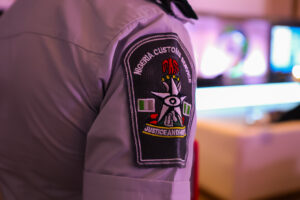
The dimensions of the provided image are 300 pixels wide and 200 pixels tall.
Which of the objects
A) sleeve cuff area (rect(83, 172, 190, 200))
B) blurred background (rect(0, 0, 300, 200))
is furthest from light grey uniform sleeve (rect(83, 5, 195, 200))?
blurred background (rect(0, 0, 300, 200))

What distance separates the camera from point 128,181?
0.46 meters

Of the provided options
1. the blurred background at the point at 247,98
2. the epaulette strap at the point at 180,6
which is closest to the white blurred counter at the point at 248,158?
the blurred background at the point at 247,98

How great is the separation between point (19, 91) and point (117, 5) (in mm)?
197

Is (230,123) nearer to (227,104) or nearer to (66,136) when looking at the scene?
(227,104)

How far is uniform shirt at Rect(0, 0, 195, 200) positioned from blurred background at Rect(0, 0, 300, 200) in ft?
5.01

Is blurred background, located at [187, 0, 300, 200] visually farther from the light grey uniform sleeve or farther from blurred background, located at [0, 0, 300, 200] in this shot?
the light grey uniform sleeve

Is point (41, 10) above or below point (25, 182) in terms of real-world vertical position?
above

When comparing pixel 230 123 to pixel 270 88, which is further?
pixel 270 88

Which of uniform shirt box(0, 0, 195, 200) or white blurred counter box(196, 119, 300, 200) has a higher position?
uniform shirt box(0, 0, 195, 200)

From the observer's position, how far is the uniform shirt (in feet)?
1.52

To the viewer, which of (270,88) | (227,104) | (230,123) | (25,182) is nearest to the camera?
(25,182)

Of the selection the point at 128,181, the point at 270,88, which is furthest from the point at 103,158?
the point at 270,88

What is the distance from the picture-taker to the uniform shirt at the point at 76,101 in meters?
0.46

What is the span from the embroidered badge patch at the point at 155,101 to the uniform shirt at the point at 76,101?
0.01 metres
